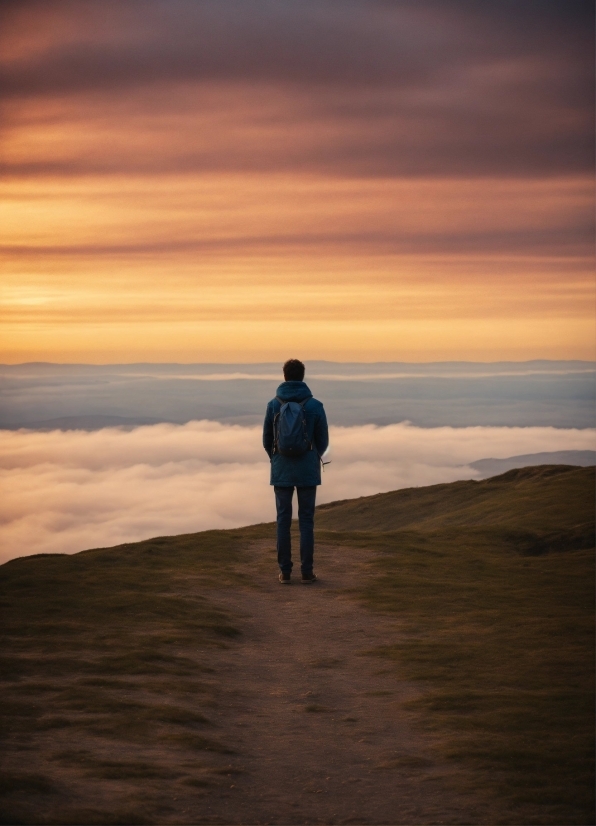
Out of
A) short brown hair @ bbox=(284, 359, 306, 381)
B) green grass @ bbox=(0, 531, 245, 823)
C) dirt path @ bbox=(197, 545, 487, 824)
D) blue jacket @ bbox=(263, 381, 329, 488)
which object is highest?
short brown hair @ bbox=(284, 359, 306, 381)

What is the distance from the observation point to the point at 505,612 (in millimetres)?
18453

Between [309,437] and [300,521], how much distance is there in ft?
6.23

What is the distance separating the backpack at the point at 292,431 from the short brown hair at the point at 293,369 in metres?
0.71

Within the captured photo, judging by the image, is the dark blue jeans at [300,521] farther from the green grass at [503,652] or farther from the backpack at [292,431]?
the green grass at [503,652]

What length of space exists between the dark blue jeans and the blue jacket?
0.79 ft

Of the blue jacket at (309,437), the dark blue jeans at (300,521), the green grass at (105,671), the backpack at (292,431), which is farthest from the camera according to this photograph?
the dark blue jeans at (300,521)

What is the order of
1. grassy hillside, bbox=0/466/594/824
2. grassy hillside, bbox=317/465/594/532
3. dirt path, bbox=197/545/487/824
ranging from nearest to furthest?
1. dirt path, bbox=197/545/487/824
2. grassy hillside, bbox=0/466/594/824
3. grassy hillside, bbox=317/465/594/532

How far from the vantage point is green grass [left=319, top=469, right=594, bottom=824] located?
1004 centimetres

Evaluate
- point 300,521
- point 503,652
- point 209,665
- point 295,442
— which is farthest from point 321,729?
point 300,521

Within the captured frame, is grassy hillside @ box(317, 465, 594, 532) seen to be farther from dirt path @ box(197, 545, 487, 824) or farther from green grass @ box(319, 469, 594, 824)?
dirt path @ box(197, 545, 487, 824)

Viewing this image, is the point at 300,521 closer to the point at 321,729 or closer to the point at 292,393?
the point at 292,393

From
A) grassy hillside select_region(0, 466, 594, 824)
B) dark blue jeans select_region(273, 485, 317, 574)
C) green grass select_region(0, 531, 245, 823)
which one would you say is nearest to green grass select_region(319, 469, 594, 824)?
grassy hillside select_region(0, 466, 594, 824)

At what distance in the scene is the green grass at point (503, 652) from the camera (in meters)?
10.0

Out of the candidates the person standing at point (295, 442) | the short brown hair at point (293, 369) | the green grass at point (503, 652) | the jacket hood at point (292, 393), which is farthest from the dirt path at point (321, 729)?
the short brown hair at point (293, 369)
